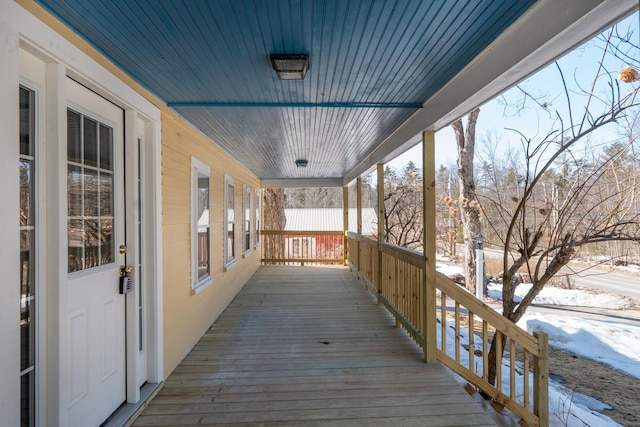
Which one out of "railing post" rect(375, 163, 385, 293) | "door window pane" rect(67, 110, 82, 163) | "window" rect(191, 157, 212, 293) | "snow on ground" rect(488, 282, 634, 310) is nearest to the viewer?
"door window pane" rect(67, 110, 82, 163)

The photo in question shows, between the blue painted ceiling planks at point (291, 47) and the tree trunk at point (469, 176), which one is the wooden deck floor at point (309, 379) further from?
the tree trunk at point (469, 176)

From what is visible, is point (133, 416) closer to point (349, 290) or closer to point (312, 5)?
point (312, 5)

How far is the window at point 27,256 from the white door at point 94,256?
219mm

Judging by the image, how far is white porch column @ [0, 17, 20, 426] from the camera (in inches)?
49.9

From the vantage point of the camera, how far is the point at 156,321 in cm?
261

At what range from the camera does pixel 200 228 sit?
3.91 metres

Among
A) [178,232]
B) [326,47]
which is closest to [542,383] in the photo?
[326,47]

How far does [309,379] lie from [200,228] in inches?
84.6

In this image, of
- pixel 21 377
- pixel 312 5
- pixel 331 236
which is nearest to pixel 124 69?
pixel 312 5

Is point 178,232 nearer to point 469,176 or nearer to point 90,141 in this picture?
point 90,141

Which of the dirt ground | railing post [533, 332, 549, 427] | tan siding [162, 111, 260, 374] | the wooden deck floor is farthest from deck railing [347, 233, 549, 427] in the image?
tan siding [162, 111, 260, 374]

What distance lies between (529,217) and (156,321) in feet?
15.5

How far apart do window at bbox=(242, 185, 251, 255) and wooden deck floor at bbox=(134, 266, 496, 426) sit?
237cm

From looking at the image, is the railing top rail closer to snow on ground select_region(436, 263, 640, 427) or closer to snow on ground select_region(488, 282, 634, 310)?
snow on ground select_region(436, 263, 640, 427)
